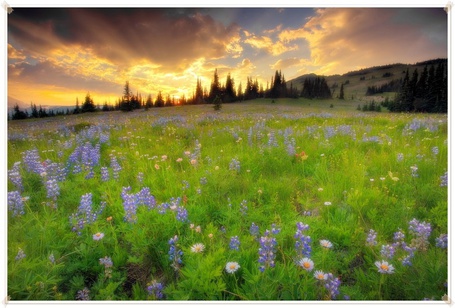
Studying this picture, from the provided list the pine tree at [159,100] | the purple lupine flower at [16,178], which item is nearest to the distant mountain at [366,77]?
the pine tree at [159,100]

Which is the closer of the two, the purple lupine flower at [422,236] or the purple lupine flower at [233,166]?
the purple lupine flower at [422,236]

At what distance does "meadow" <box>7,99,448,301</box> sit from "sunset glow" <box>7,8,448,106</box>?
58 centimetres

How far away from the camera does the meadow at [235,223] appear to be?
1744mm

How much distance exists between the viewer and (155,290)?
1774 mm

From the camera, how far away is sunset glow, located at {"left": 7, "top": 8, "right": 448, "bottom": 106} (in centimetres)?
261

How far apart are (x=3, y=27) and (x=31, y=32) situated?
22 cm

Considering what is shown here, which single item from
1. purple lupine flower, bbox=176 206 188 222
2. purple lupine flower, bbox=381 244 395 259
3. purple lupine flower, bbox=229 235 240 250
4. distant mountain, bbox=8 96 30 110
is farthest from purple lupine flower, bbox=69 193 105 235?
purple lupine flower, bbox=381 244 395 259

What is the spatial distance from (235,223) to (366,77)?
9.23 feet

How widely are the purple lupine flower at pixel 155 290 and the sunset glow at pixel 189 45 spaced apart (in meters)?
2.09

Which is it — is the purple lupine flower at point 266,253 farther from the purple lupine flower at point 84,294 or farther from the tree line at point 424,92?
the tree line at point 424,92

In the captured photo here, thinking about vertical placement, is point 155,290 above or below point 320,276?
below

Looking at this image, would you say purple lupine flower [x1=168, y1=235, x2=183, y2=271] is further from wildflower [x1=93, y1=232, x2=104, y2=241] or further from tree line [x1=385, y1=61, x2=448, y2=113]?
tree line [x1=385, y1=61, x2=448, y2=113]

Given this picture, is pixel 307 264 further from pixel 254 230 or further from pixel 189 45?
pixel 189 45

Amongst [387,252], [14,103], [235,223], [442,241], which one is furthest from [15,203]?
[442,241]
